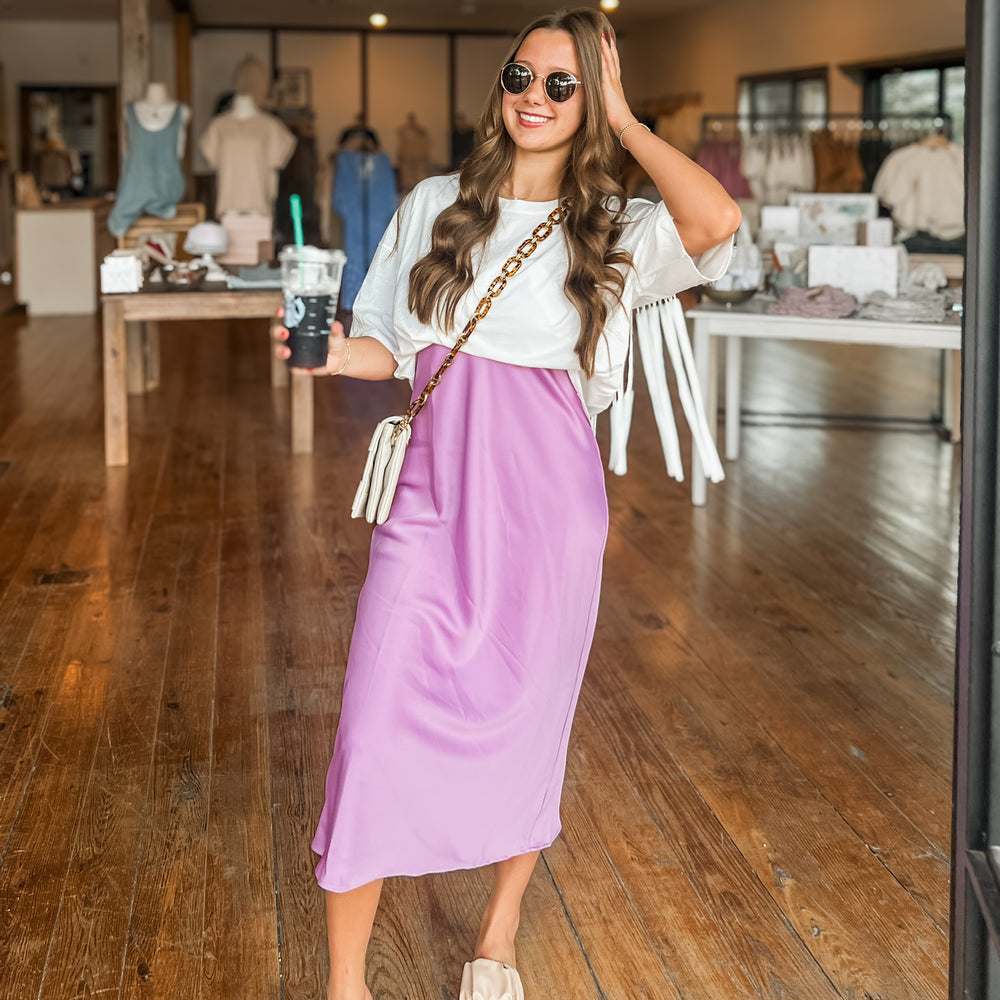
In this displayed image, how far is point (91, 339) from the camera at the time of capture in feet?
30.1

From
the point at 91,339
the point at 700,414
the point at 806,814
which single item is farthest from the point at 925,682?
the point at 91,339

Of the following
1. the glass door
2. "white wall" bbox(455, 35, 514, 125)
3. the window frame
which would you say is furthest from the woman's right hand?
"white wall" bbox(455, 35, 514, 125)

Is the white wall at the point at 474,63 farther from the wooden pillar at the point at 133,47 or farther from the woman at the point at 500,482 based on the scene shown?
the woman at the point at 500,482

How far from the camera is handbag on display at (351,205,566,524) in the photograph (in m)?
1.72

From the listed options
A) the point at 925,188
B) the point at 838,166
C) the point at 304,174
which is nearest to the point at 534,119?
the point at 925,188

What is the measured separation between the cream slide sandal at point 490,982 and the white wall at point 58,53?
55.0 ft

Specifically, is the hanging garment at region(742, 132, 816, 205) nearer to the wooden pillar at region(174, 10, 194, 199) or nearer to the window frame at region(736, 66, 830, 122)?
the window frame at region(736, 66, 830, 122)

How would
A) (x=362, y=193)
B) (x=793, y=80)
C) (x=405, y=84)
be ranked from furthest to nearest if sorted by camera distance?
(x=405, y=84)
(x=793, y=80)
(x=362, y=193)

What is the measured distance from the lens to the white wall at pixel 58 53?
16.9m

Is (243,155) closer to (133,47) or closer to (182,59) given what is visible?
(133,47)

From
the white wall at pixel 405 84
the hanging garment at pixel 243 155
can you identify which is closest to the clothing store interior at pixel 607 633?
the hanging garment at pixel 243 155

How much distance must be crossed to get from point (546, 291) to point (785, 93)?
13021 millimetres

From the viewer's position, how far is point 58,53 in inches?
671

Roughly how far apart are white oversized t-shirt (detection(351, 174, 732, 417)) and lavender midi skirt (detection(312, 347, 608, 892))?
0.11 ft
